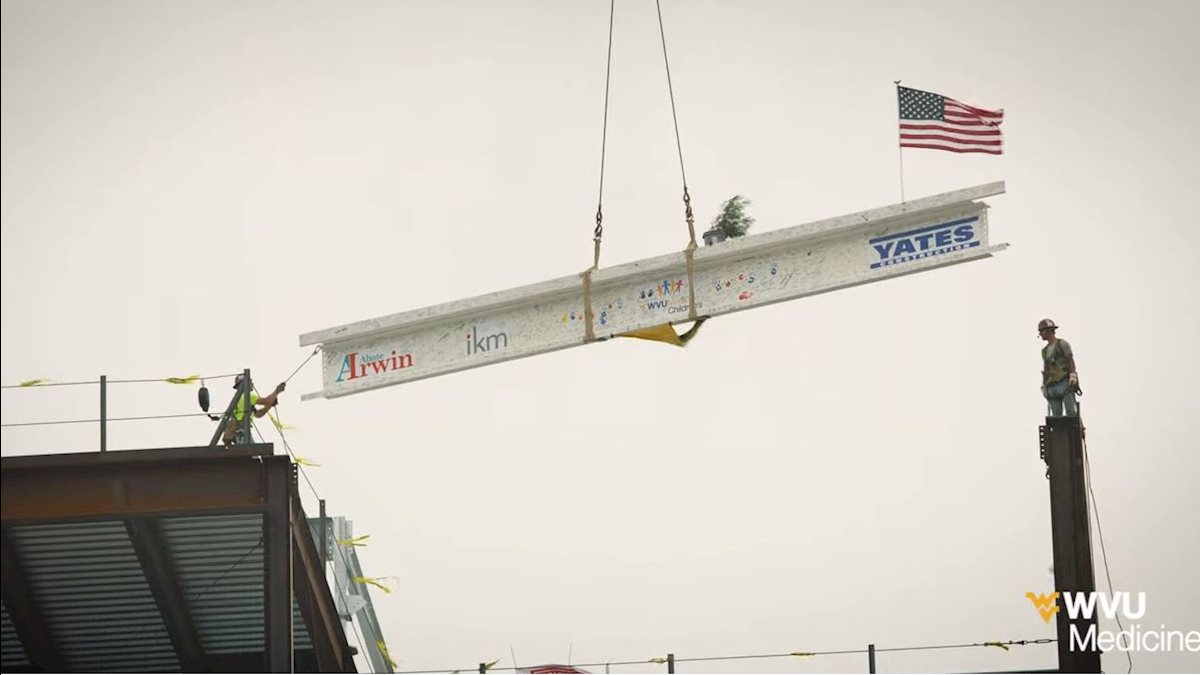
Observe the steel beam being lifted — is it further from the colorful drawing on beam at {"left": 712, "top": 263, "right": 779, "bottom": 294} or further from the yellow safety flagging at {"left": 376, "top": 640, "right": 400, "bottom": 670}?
the yellow safety flagging at {"left": 376, "top": 640, "right": 400, "bottom": 670}

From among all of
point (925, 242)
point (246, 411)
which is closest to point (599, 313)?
point (925, 242)

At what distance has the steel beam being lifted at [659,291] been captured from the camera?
74.0 feet

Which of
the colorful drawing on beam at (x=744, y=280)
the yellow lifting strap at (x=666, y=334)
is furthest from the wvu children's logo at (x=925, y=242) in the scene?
the yellow lifting strap at (x=666, y=334)

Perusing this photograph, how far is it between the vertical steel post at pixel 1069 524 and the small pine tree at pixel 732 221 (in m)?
5.02

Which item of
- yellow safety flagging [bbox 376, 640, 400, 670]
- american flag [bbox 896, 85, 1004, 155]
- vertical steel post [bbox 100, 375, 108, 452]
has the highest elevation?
american flag [bbox 896, 85, 1004, 155]

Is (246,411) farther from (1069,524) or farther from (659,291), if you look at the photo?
(1069,524)

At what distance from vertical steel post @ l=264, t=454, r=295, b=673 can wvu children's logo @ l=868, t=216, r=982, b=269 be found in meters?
8.35

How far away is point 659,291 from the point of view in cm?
2297

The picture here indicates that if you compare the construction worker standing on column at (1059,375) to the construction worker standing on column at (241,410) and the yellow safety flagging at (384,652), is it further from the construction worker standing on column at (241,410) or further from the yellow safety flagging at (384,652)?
the yellow safety flagging at (384,652)

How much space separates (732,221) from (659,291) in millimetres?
1360

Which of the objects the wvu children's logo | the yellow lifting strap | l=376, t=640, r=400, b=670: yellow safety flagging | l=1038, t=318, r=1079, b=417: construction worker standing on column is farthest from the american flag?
l=376, t=640, r=400, b=670: yellow safety flagging

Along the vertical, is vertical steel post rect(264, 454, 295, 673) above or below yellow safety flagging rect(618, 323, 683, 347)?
below

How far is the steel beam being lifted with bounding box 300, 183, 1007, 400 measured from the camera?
74.0 ft

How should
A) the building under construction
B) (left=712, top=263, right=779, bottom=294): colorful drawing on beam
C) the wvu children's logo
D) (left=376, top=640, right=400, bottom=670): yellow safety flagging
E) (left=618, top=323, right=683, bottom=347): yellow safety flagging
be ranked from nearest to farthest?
the wvu children's logo → (left=712, top=263, right=779, bottom=294): colorful drawing on beam → (left=618, top=323, right=683, bottom=347): yellow safety flagging → the building under construction → (left=376, top=640, right=400, bottom=670): yellow safety flagging
